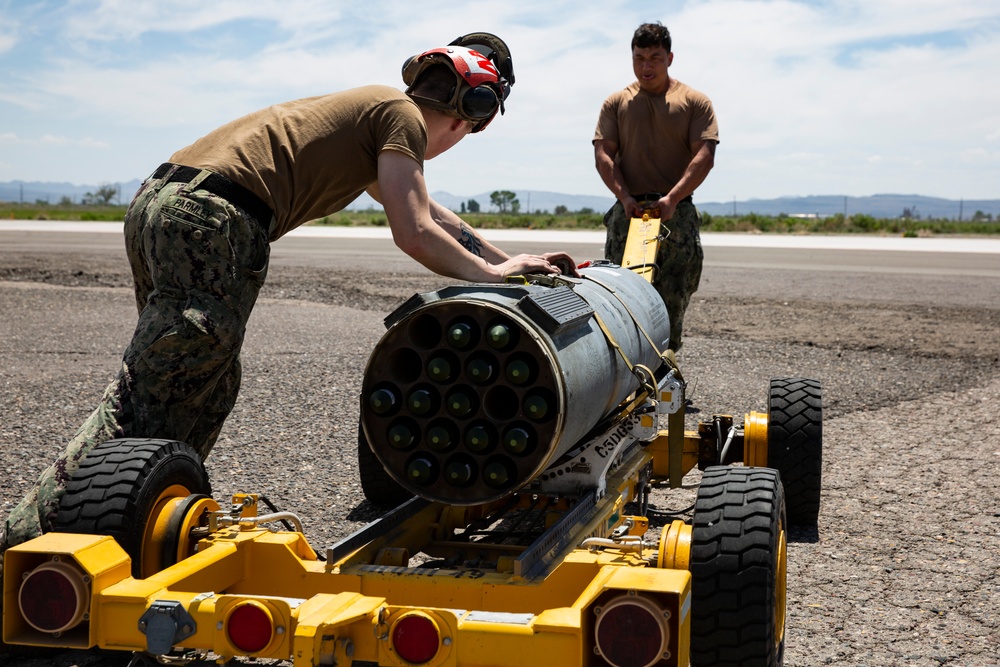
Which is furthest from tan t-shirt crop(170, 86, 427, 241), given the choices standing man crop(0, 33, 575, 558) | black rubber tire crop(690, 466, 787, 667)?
black rubber tire crop(690, 466, 787, 667)

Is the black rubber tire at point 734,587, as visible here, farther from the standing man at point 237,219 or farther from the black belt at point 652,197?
the black belt at point 652,197

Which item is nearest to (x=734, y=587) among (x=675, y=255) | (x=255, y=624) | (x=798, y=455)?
(x=255, y=624)

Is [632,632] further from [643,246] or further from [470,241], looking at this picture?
[643,246]

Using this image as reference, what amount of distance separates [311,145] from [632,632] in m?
2.11

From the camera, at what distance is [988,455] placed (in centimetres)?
668

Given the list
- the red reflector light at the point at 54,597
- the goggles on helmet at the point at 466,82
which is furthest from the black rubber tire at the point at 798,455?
the red reflector light at the point at 54,597

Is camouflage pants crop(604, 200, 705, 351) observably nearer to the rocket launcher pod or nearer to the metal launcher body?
the metal launcher body

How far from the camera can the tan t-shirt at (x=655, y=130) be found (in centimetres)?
760

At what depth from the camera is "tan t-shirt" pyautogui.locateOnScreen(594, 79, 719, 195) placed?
7598mm

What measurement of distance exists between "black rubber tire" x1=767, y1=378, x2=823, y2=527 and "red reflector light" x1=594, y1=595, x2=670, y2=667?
2.63 m

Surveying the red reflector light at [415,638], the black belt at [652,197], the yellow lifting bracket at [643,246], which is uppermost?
the black belt at [652,197]

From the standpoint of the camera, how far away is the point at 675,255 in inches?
307

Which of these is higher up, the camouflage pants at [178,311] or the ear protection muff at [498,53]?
the ear protection muff at [498,53]

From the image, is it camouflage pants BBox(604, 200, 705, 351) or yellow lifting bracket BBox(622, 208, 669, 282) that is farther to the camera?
camouflage pants BBox(604, 200, 705, 351)
